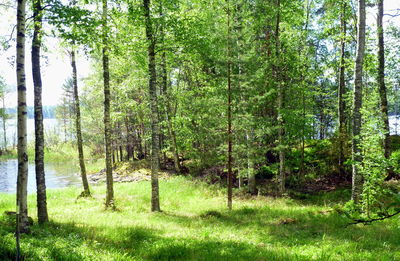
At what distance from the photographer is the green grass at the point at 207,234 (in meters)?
6.12

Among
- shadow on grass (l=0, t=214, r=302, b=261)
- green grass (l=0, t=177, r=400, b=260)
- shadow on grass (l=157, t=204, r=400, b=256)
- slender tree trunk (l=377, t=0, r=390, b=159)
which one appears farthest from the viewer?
slender tree trunk (l=377, t=0, r=390, b=159)

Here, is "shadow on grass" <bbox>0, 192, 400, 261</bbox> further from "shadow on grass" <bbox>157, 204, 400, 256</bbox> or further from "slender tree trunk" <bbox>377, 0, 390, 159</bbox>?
"slender tree trunk" <bbox>377, 0, 390, 159</bbox>

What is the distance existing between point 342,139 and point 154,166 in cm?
1115

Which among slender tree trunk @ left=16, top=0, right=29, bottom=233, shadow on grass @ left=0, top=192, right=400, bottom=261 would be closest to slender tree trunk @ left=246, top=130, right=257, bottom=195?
shadow on grass @ left=0, top=192, right=400, bottom=261

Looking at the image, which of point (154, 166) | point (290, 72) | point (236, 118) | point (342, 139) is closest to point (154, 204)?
point (154, 166)

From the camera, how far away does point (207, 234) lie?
8.30 meters

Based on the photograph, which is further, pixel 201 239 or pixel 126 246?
pixel 201 239

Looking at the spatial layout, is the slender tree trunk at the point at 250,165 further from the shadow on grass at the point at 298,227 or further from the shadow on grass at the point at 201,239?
the shadow on grass at the point at 201,239

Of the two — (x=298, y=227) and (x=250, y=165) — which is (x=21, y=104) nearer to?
(x=298, y=227)

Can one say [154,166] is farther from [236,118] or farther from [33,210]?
[33,210]

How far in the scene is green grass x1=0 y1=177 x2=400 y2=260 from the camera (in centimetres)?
612

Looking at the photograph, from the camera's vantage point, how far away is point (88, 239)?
7020mm

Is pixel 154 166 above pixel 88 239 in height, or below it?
above

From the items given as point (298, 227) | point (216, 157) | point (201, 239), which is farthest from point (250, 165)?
point (201, 239)
